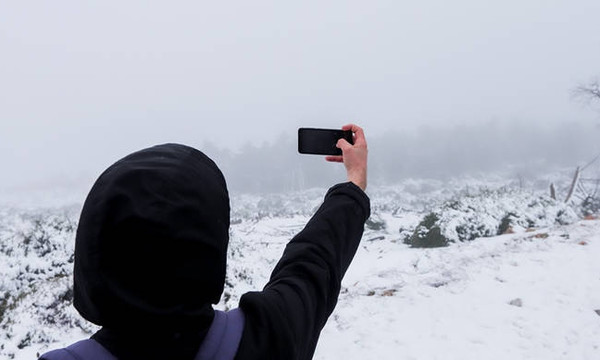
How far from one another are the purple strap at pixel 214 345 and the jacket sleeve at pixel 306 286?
0.02 meters

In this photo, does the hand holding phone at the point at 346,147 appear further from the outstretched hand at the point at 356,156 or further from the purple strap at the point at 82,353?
the purple strap at the point at 82,353

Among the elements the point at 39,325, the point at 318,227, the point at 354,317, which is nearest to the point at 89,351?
the point at 318,227

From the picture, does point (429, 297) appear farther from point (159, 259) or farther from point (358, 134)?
point (159, 259)

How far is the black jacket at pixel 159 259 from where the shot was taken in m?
0.80

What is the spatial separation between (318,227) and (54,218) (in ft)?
31.0

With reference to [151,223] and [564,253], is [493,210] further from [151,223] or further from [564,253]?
[151,223]

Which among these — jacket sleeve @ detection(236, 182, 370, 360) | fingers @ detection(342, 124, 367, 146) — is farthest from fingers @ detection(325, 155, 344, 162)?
jacket sleeve @ detection(236, 182, 370, 360)

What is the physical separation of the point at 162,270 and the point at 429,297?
5.69 m

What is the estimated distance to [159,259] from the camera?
803 millimetres

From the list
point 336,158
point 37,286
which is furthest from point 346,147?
point 37,286

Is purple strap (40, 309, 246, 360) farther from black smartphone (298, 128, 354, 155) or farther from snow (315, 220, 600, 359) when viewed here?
snow (315, 220, 600, 359)

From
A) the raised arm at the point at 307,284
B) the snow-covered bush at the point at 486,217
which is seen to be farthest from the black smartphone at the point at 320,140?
the snow-covered bush at the point at 486,217

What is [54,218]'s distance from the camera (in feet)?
28.6

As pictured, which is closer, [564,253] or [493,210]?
[564,253]
